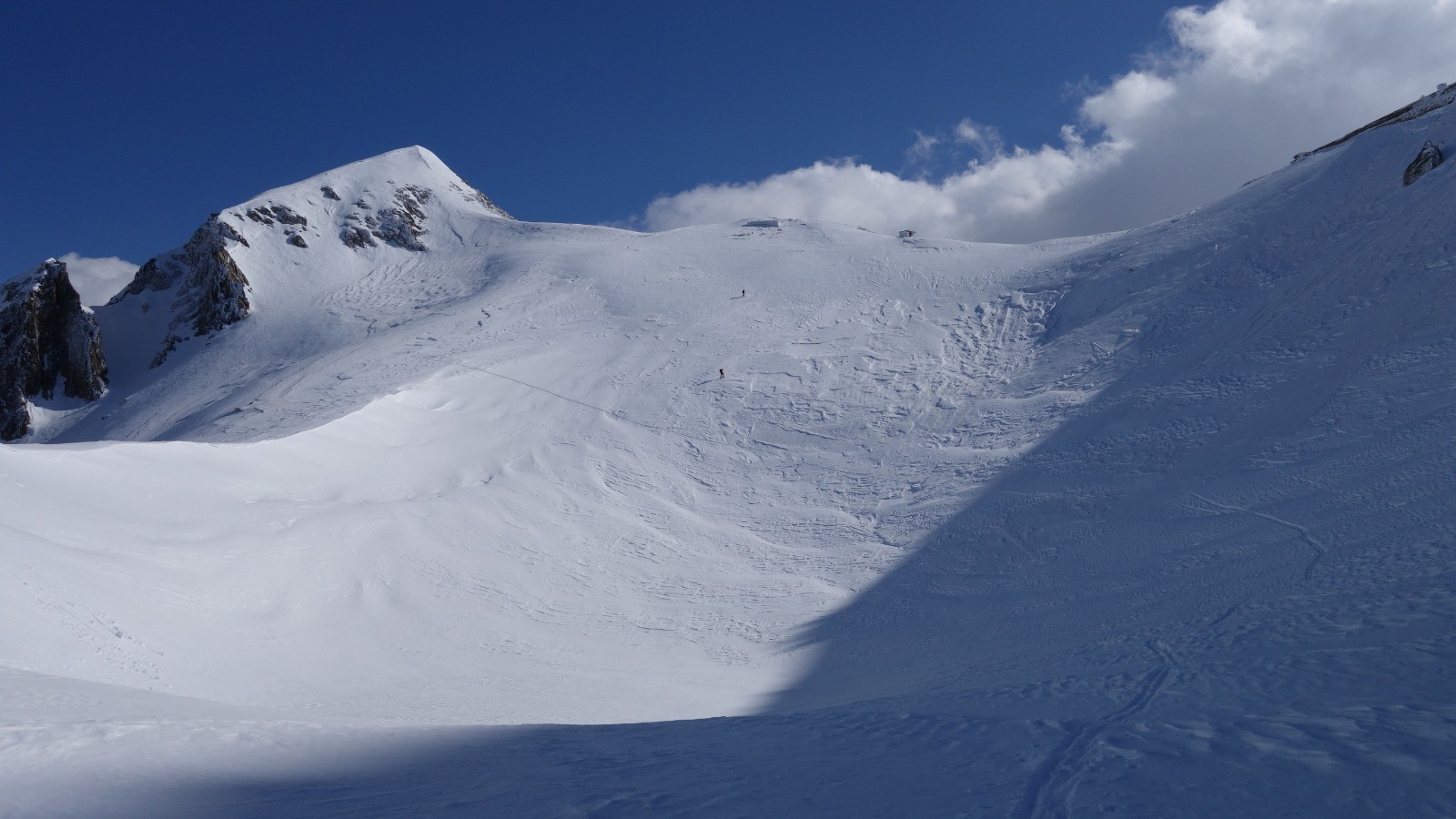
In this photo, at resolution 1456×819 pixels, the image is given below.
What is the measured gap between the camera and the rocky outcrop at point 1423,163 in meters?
18.5

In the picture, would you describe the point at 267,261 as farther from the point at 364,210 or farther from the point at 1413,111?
the point at 1413,111

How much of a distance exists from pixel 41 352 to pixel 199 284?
24.2ft

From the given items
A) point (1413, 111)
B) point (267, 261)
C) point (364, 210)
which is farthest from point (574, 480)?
point (364, 210)

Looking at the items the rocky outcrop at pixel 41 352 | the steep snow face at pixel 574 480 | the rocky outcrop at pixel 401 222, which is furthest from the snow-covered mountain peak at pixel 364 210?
the steep snow face at pixel 574 480

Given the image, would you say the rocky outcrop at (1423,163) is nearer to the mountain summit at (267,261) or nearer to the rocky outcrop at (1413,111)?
the rocky outcrop at (1413,111)

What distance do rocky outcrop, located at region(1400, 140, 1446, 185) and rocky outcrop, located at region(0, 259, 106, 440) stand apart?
49.7 metres

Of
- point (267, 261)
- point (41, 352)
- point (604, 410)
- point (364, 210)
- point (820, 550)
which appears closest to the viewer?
point (820, 550)

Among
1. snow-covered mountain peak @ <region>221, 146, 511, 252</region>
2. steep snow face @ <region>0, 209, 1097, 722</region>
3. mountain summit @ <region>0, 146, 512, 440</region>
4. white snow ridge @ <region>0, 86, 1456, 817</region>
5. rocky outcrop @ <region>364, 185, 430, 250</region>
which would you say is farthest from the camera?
snow-covered mountain peak @ <region>221, 146, 511, 252</region>

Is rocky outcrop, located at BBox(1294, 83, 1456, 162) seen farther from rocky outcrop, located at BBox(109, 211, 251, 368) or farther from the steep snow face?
rocky outcrop, located at BBox(109, 211, 251, 368)

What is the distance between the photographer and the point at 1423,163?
18656 mm

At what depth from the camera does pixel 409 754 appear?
561cm

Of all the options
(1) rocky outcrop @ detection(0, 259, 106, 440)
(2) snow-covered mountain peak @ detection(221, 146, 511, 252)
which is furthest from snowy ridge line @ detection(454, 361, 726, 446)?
(1) rocky outcrop @ detection(0, 259, 106, 440)

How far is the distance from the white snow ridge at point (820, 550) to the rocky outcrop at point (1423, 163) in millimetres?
532

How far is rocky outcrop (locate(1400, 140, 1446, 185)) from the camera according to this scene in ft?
60.7
